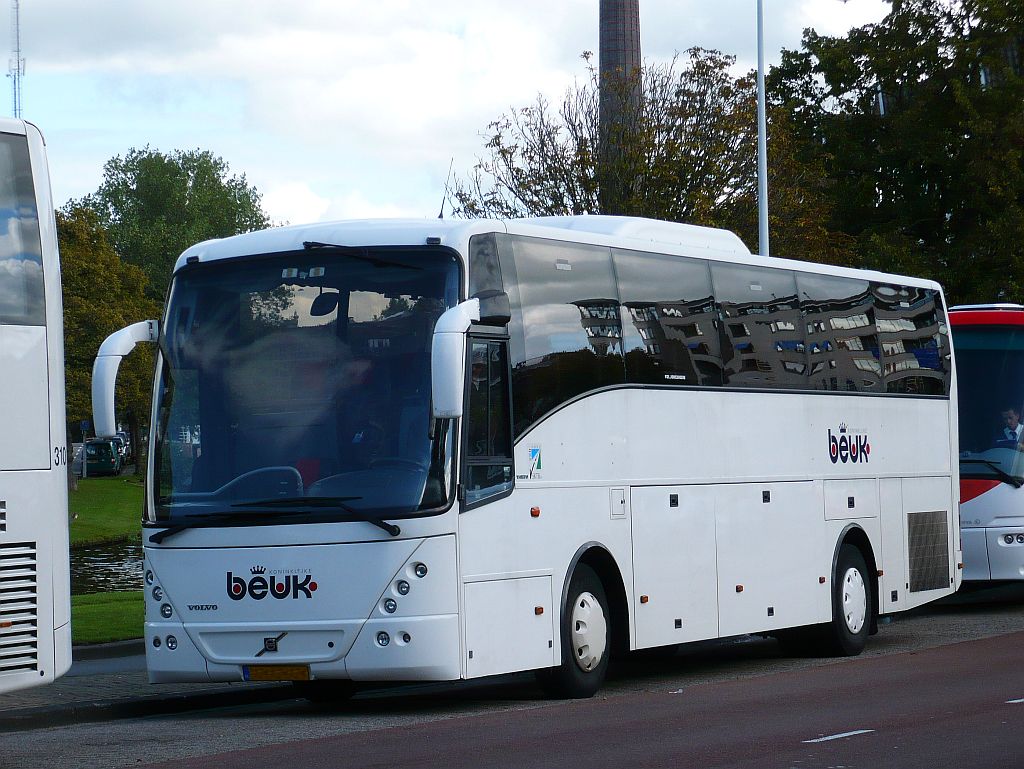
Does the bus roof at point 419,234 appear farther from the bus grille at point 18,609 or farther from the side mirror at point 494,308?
the bus grille at point 18,609

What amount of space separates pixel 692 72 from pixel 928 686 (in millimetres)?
21412

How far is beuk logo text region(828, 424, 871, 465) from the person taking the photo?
17.2 meters

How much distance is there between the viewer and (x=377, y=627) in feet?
39.0

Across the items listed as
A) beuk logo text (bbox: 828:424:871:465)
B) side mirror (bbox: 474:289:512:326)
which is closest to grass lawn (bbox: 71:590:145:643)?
side mirror (bbox: 474:289:512:326)

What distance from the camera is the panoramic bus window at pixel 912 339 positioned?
18.6 meters

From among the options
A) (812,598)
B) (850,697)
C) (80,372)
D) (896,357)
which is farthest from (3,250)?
(80,372)

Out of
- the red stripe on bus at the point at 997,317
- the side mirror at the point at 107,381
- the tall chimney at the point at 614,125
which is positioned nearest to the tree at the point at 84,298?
the tall chimney at the point at 614,125

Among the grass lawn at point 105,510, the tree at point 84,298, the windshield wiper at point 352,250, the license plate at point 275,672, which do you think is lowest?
the grass lawn at point 105,510

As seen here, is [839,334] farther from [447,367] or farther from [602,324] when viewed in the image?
[447,367]

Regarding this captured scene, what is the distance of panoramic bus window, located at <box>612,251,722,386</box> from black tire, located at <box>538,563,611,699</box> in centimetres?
182

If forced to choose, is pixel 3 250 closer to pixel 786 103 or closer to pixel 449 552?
pixel 449 552

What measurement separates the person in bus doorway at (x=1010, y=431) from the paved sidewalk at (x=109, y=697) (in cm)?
1047

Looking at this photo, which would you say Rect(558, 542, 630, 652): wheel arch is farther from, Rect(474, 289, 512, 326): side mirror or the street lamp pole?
the street lamp pole

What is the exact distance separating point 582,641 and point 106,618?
828 cm
